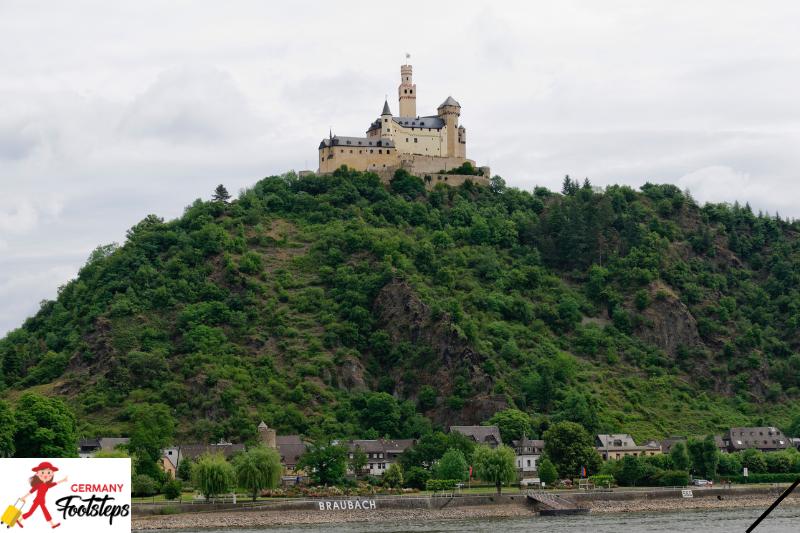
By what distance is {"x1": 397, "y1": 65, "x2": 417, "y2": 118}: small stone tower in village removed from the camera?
184875mm

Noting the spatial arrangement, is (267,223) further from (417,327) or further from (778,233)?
(778,233)

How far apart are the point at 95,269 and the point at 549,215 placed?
2461 inches

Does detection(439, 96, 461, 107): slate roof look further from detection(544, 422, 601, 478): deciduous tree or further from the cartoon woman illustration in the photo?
the cartoon woman illustration

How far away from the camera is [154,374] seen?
5138 inches

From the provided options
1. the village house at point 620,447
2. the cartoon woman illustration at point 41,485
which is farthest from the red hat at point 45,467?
the village house at point 620,447

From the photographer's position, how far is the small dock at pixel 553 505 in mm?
98562

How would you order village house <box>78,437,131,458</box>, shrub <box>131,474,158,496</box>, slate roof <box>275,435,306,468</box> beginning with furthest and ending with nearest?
slate roof <box>275,435,306,468</box> → village house <box>78,437,131,458</box> → shrub <box>131,474,158,496</box>

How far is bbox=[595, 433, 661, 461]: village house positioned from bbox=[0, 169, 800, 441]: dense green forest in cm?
324

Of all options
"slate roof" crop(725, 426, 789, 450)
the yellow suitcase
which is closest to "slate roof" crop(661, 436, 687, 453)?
"slate roof" crop(725, 426, 789, 450)

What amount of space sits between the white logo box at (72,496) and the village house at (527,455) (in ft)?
307

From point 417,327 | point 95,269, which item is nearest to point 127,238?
point 95,269

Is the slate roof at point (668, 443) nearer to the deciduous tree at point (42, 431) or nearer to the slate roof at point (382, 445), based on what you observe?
the slate roof at point (382, 445)

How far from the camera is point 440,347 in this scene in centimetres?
13838

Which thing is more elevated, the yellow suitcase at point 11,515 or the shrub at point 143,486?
the yellow suitcase at point 11,515
